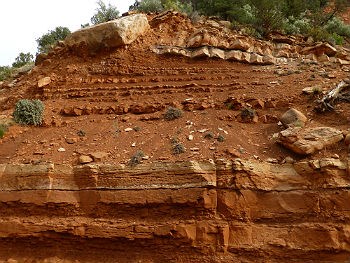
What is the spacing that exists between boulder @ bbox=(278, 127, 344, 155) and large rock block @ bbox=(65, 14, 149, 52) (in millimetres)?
5306

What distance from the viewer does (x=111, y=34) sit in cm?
1170

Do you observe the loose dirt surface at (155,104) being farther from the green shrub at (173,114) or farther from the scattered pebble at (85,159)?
the scattered pebble at (85,159)

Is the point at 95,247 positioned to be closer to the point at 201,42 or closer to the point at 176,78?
the point at 176,78

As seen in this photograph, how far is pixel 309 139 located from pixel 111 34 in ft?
19.9

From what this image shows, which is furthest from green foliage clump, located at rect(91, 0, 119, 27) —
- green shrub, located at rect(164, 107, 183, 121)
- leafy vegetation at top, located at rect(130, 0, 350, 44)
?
green shrub, located at rect(164, 107, 183, 121)

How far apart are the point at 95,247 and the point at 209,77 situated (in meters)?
5.20

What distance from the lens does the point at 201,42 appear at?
11.8 metres

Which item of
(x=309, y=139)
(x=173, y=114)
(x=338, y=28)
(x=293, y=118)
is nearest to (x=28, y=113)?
(x=173, y=114)

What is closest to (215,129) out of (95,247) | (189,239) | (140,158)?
(140,158)

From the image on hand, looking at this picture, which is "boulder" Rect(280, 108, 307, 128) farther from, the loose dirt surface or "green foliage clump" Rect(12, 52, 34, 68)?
"green foliage clump" Rect(12, 52, 34, 68)

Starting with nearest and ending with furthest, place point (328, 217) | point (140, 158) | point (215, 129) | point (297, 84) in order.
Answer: point (328, 217), point (140, 158), point (215, 129), point (297, 84)

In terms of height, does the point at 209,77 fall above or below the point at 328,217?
above

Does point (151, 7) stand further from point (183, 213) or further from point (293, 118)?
point (183, 213)

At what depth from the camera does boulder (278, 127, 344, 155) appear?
8227 mm
